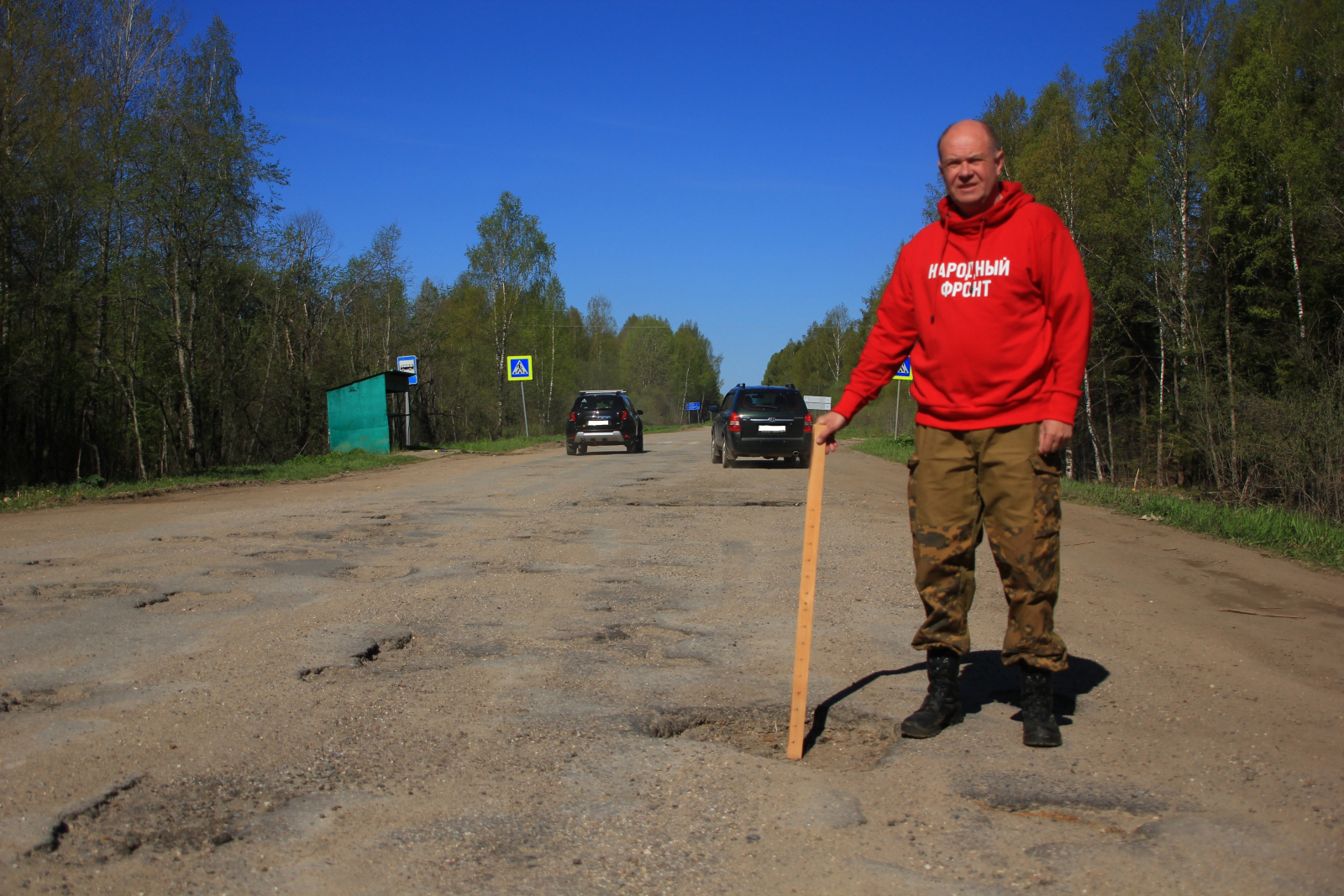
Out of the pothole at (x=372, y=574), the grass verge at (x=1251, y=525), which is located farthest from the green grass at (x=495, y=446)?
the pothole at (x=372, y=574)

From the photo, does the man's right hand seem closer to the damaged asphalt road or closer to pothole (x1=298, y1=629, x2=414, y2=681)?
the damaged asphalt road

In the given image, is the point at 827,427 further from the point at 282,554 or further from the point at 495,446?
the point at 495,446

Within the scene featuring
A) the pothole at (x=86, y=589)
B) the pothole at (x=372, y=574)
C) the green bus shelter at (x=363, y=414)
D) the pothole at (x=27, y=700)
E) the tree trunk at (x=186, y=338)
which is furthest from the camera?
the green bus shelter at (x=363, y=414)

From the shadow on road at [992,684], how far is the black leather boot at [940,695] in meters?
0.07

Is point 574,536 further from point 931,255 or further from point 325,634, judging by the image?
point 931,255

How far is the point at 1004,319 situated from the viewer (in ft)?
10.4

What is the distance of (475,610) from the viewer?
5293 millimetres

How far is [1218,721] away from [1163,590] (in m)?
3.13

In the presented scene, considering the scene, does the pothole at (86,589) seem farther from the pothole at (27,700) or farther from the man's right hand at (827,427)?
the man's right hand at (827,427)

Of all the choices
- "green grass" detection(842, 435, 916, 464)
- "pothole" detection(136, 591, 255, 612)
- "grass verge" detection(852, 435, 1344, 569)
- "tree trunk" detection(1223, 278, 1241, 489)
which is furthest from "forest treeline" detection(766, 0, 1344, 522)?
"pothole" detection(136, 591, 255, 612)

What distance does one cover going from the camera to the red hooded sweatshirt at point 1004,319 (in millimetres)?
3148

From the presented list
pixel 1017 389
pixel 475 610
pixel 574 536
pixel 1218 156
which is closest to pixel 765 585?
pixel 475 610

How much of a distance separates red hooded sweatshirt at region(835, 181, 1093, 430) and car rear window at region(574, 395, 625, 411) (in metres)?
22.7

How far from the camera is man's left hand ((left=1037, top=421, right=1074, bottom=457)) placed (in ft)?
10.1
